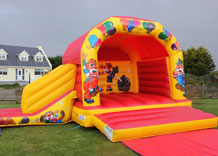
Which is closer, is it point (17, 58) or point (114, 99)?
point (114, 99)

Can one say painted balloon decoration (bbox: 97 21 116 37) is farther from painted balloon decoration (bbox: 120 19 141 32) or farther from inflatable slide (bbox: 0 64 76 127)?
inflatable slide (bbox: 0 64 76 127)

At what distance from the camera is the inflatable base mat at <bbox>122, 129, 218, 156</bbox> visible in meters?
2.33

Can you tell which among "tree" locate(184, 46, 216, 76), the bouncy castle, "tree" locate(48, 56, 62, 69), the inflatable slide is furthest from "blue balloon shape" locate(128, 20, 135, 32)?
"tree" locate(48, 56, 62, 69)

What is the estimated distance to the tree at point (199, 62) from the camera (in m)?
13.8

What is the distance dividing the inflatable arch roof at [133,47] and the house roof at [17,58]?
14.8 m

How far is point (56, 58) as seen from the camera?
24.6 meters

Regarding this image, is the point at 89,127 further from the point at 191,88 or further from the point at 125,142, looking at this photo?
the point at 191,88

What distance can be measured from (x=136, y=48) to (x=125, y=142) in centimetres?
312

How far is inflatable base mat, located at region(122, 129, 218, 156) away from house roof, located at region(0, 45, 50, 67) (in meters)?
17.5

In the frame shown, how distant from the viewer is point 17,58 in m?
18.5

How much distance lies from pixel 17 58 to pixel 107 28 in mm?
16954

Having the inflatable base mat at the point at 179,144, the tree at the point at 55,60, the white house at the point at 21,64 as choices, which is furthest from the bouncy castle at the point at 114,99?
the tree at the point at 55,60

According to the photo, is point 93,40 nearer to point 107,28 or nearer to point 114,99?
point 107,28

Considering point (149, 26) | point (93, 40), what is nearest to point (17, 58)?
point (93, 40)
